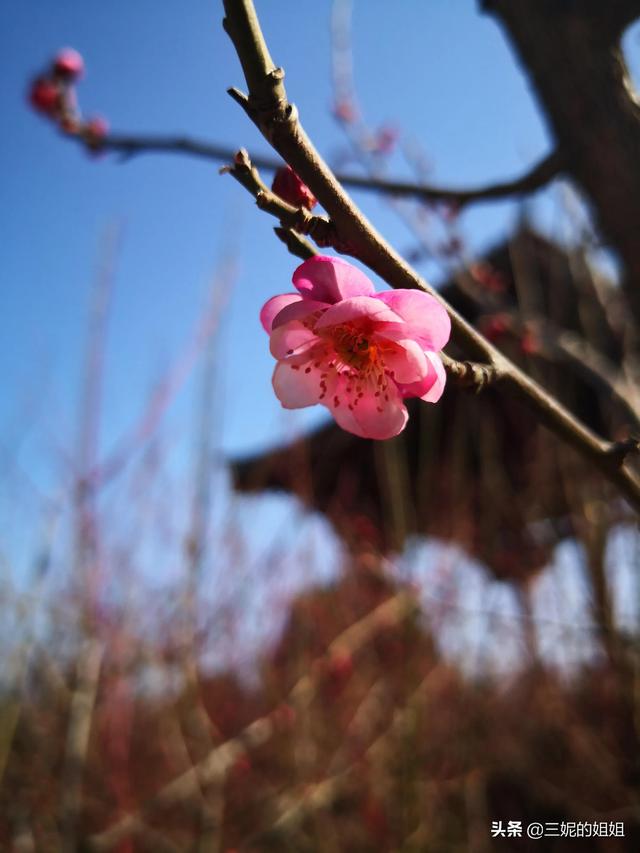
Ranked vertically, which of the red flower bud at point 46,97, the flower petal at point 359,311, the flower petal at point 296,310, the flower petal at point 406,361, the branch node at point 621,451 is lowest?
the branch node at point 621,451

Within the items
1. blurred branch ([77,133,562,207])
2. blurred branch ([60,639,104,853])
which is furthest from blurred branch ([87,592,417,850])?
blurred branch ([77,133,562,207])

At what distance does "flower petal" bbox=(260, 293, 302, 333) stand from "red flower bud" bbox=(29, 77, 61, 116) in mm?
1709

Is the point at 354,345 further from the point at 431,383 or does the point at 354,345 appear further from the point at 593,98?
the point at 593,98

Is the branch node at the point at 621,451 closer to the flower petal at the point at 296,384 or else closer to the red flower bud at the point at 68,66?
the flower petal at the point at 296,384

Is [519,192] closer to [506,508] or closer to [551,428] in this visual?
[551,428]

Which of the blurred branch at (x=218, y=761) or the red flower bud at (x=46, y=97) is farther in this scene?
the blurred branch at (x=218, y=761)

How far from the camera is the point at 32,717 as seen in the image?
11.0 feet

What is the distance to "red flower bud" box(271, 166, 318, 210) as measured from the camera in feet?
1.99

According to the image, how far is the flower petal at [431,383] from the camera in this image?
627mm

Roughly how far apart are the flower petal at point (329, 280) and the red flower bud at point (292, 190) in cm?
6

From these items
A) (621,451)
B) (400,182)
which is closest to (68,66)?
(400,182)

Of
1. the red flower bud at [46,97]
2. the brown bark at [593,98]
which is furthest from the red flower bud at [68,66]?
the brown bark at [593,98]

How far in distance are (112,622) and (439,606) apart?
1700mm

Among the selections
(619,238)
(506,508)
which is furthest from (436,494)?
(619,238)
